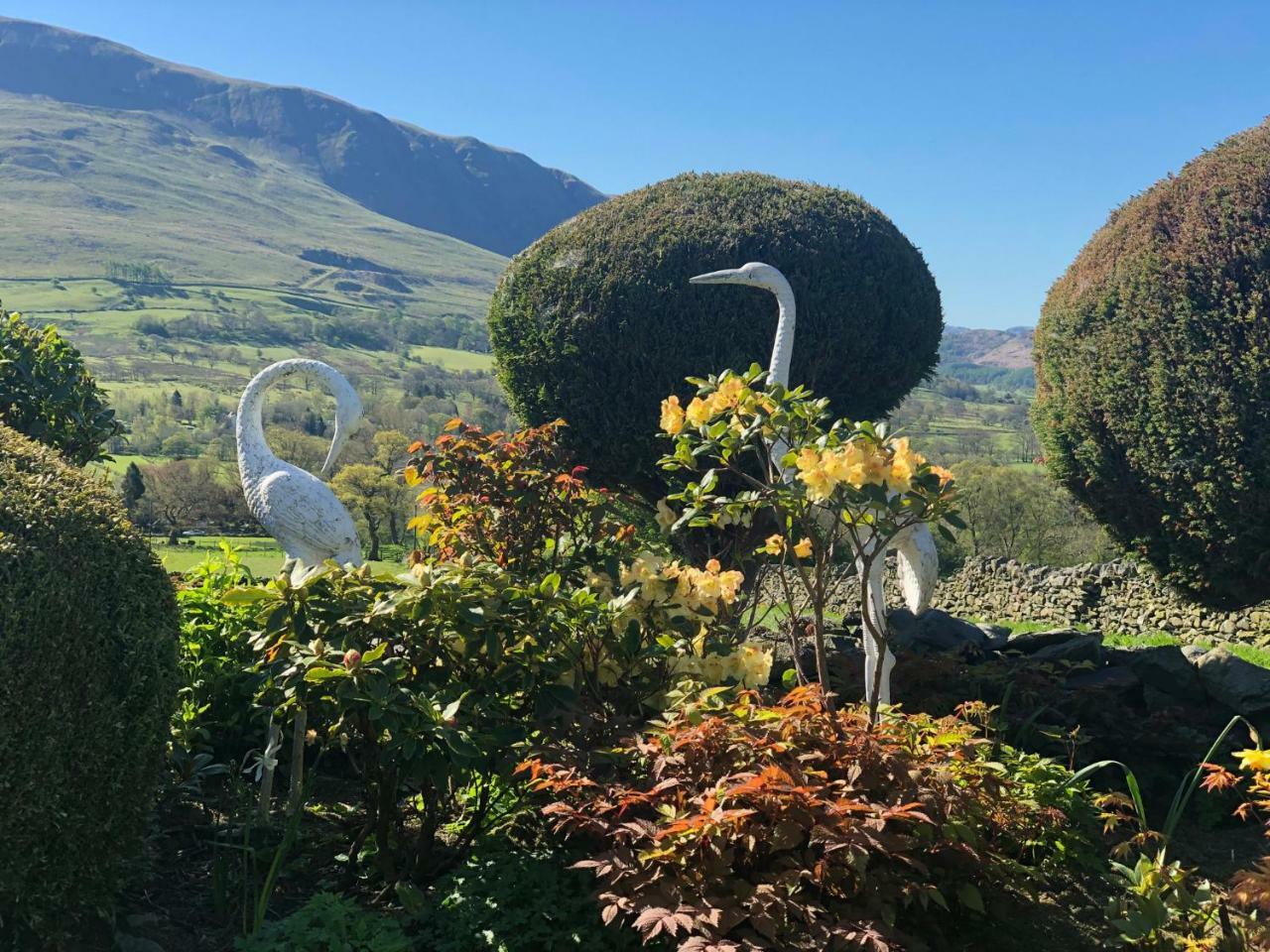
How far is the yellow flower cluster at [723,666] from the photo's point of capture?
4.20m

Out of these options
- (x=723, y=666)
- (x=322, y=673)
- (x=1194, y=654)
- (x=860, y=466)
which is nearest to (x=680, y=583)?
(x=723, y=666)

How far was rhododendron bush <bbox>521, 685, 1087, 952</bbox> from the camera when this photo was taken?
3.02m

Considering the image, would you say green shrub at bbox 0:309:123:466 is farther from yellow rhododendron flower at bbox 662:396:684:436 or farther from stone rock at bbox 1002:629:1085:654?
stone rock at bbox 1002:629:1085:654

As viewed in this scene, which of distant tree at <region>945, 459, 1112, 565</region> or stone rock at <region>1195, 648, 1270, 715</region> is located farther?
distant tree at <region>945, 459, 1112, 565</region>

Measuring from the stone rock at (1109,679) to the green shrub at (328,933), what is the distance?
4.04 m

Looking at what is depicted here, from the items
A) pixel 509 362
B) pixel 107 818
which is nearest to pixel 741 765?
pixel 107 818

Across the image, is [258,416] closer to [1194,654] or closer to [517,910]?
[517,910]

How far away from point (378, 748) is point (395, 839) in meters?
0.57

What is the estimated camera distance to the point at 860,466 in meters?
3.61

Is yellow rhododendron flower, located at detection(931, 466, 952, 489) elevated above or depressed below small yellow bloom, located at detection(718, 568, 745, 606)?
above

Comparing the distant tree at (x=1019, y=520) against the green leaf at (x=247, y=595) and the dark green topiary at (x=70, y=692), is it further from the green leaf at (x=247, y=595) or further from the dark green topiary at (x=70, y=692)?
the dark green topiary at (x=70, y=692)

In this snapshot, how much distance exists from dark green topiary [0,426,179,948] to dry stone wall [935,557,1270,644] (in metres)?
10.1

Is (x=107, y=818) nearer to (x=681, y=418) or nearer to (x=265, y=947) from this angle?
(x=265, y=947)

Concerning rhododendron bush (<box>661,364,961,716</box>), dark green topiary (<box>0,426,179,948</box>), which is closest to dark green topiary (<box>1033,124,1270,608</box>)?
rhododendron bush (<box>661,364,961,716</box>)
